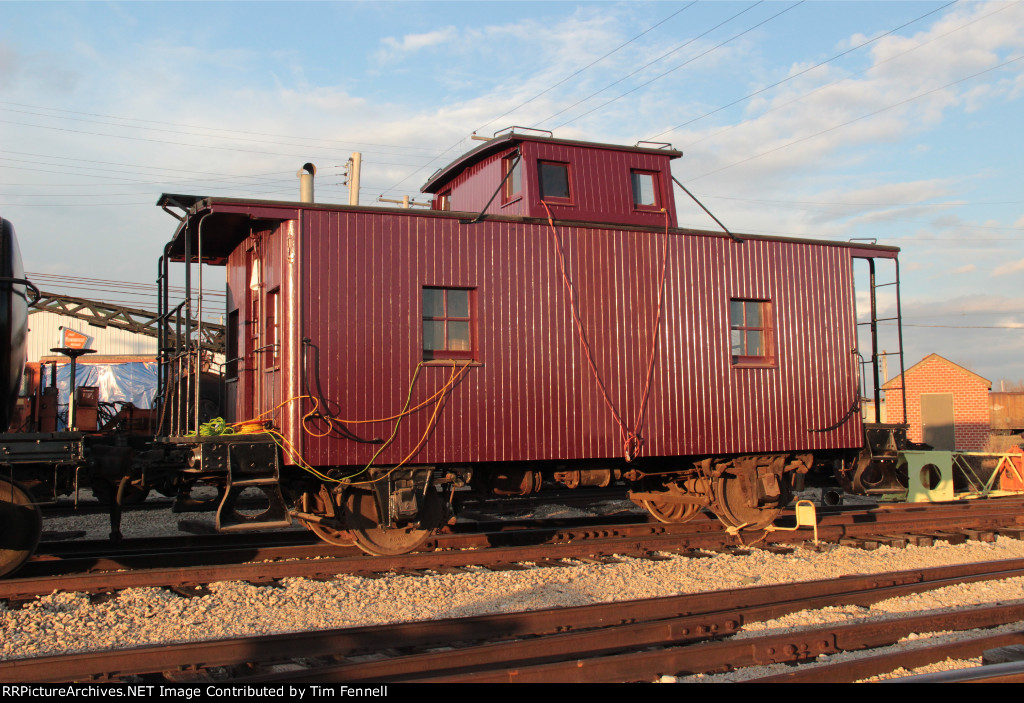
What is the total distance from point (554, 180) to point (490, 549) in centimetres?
524

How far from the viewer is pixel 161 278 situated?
1046 cm

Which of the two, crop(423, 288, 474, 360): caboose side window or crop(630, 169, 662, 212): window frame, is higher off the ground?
crop(630, 169, 662, 212): window frame

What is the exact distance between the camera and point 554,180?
1116 cm

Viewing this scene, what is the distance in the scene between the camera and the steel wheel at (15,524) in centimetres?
775

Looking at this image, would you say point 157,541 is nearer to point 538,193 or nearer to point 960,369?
point 538,193

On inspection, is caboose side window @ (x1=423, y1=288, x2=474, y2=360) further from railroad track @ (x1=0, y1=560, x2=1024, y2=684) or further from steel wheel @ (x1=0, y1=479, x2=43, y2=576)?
steel wheel @ (x1=0, y1=479, x2=43, y2=576)

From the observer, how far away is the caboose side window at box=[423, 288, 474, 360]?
9492 millimetres

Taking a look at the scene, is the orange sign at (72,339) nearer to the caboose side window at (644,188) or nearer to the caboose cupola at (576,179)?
the caboose cupola at (576,179)

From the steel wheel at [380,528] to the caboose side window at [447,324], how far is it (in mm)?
1734

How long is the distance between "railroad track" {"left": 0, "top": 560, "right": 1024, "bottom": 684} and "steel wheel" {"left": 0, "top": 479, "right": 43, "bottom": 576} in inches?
129

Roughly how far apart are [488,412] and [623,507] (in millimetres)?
6214

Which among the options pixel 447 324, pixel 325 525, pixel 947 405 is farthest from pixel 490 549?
pixel 947 405

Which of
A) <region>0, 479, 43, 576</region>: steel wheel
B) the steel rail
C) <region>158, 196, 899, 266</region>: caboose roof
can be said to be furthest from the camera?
<region>158, 196, 899, 266</region>: caboose roof

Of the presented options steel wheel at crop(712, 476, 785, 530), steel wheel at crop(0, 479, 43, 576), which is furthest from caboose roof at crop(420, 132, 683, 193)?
steel wheel at crop(0, 479, 43, 576)
